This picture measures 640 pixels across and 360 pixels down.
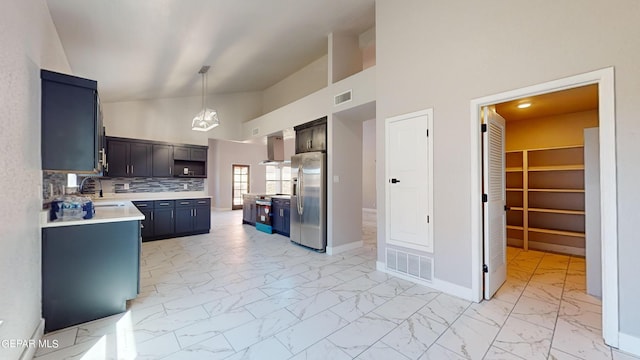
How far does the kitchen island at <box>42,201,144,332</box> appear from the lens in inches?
86.4

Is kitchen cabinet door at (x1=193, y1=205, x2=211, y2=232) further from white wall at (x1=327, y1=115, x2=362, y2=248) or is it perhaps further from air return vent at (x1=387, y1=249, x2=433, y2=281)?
air return vent at (x1=387, y1=249, x2=433, y2=281)

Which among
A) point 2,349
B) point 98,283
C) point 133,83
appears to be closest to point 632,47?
point 2,349

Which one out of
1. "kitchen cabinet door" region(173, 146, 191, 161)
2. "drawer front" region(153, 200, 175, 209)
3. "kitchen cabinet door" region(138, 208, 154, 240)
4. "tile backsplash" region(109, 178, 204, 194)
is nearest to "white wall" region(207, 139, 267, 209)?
"tile backsplash" region(109, 178, 204, 194)

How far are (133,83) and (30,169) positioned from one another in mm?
3482

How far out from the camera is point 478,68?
2723 millimetres

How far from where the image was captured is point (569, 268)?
3.77 metres

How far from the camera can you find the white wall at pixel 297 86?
599cm

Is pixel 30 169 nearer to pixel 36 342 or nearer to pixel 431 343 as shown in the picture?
pixel 36 342

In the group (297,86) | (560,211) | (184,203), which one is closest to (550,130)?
(560,211)

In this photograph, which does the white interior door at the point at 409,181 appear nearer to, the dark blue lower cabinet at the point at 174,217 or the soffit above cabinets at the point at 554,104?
the soffit above cabinets at the point at 554,104

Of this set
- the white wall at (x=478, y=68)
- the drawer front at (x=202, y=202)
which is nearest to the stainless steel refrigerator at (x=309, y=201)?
the white wall at (x=478, y=68)

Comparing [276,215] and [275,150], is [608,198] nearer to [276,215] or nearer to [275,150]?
[276,215]

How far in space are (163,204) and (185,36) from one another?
3.56m

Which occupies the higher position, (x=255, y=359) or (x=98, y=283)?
(x=98, y=283)
